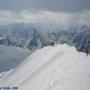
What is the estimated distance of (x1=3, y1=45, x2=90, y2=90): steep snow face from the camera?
3133cm

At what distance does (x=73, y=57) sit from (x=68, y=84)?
8432mm

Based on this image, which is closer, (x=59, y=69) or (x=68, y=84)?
(x=68, y=84)

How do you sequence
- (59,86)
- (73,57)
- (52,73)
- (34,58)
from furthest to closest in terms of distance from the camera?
(34,58) < (73,57) < (52,73) < (59,86)

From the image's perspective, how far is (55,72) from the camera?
1363 inches

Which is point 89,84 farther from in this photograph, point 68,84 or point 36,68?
point 36,68

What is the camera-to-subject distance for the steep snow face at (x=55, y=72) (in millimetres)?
31328

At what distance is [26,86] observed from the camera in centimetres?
3350

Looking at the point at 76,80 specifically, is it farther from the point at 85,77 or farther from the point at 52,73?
the point at 52,73

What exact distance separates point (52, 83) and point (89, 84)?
13.0ft

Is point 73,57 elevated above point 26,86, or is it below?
above

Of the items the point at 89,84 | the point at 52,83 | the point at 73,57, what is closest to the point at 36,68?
the point at 73,57

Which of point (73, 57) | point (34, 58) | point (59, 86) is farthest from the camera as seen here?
point (34, 58)

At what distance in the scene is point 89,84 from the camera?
3053 cm

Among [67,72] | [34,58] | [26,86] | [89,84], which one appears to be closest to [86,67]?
[67,72]
